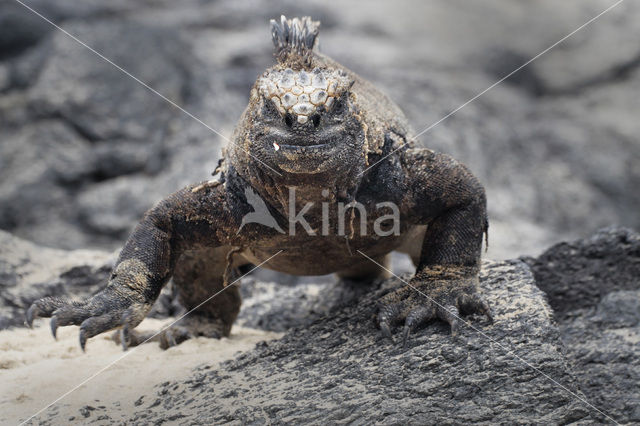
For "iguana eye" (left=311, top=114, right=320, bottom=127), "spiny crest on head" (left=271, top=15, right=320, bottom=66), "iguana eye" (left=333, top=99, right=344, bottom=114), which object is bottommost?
"iguana eye" (left=311, top=114, right=320, bottom=127)

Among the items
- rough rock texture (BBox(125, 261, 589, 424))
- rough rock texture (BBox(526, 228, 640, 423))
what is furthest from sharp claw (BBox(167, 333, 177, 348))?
rough rock texture (BBox(526, 228, 640, 423))

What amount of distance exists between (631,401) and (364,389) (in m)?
1.98

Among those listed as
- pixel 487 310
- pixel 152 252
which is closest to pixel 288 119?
pixel 152 252

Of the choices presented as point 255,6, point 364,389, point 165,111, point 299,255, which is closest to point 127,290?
point 299,255

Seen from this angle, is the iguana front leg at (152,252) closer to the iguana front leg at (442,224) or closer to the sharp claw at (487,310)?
the iguana front leg at (442,224)

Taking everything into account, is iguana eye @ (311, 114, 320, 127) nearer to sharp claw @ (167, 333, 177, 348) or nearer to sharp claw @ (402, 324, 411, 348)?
sharp claw @ (402, 324, 411, 348)

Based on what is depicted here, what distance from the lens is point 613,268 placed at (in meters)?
5.50

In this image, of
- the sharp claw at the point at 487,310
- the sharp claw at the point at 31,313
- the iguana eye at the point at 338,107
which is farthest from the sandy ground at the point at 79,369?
the iguana eye at the point at 338,107

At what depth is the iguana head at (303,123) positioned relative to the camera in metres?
3.63

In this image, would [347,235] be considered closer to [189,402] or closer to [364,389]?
[364,389]

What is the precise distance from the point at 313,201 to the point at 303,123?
587mm

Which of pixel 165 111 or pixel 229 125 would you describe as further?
pixel 165 111

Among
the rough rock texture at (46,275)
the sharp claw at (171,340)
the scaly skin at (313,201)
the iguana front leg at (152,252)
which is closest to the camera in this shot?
the scaly skin at (313,201)

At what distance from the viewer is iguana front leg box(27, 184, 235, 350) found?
13.7 feet
